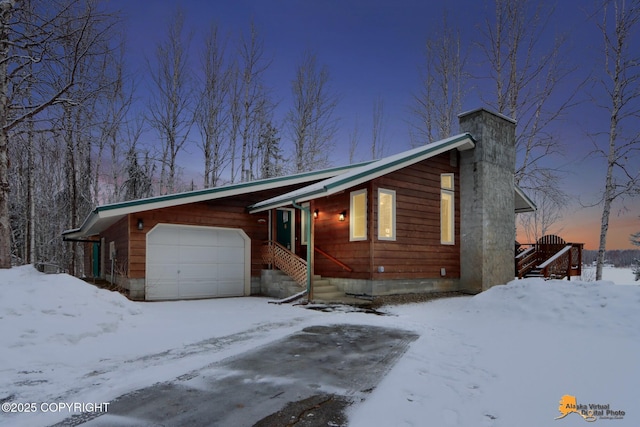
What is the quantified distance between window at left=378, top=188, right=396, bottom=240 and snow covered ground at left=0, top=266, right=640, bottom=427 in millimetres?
2854

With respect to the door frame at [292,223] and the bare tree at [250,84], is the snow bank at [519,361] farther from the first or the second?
the bare tree at [250,84]

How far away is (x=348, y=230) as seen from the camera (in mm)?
11359

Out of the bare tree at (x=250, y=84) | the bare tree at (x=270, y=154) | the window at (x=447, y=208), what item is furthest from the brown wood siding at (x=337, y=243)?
the bare tree at (x=270, y=154)

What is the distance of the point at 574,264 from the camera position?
14.6 metres

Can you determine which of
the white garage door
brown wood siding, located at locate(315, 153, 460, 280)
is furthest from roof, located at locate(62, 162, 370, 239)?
brown wood siding, located at locate(315, 153, 460, 280)

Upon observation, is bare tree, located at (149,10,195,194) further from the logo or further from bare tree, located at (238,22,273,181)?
the logo

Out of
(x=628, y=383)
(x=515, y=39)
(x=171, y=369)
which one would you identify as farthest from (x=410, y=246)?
(x=515, y=39)

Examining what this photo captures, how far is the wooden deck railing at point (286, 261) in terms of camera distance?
36.9ft

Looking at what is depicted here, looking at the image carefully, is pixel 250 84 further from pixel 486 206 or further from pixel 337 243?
pixel 486 206

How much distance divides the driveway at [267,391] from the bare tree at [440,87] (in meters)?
18.4

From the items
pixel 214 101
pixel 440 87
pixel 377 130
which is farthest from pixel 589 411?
pixel 377 130

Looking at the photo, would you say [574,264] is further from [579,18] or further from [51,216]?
[51,216]

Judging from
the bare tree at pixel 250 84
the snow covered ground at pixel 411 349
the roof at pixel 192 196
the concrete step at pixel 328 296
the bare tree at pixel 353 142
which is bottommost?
the concrete step at pixel 328 296

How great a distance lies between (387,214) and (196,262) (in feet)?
20.5
